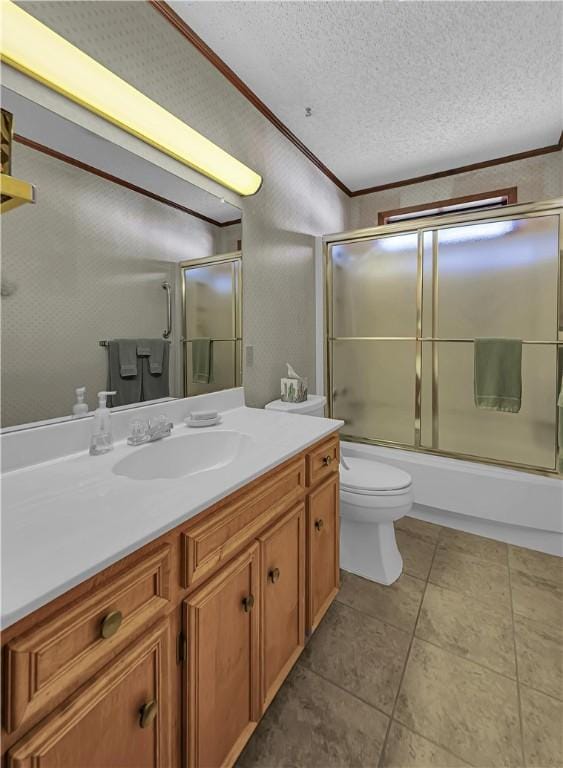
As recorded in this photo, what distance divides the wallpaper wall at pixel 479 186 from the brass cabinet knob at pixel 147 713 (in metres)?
3.35

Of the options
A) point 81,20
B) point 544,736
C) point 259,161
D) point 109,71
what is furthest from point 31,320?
point 544,736

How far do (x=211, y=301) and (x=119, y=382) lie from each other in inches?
23.7

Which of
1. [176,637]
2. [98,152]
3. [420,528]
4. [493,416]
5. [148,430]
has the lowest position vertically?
[420,528]

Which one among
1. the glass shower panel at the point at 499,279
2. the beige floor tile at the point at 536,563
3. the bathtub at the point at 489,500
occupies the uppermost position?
the glass shower panel at the point at 499,279

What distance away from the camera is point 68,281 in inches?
42.9

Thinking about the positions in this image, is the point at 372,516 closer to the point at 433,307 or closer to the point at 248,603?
the point at 248,603

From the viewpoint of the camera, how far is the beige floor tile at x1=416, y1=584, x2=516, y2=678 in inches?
53.0

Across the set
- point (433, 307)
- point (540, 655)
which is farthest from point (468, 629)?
point (433, 307)

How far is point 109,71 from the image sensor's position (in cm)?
118

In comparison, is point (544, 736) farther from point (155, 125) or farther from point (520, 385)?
point (155, 125)

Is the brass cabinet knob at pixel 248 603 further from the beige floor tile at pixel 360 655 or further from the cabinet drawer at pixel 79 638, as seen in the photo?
the beige floor tile at pixel 360 655

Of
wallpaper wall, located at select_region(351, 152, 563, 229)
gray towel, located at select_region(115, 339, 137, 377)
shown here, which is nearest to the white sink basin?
gray towel, located at select_region(115, 339, 137, 377)

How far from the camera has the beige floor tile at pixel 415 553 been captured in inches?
73.3

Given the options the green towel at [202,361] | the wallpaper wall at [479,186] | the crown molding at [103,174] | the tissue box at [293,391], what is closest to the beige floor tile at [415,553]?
the tissue box at [293,391]
